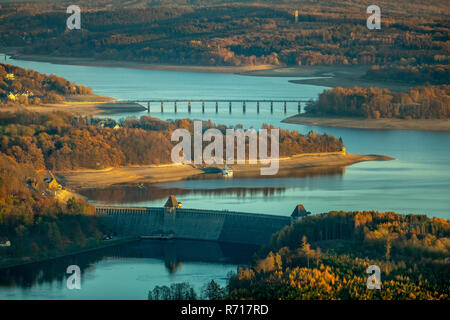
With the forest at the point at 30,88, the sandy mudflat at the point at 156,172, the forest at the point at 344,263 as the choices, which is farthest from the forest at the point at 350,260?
the forest at the point at 30,88

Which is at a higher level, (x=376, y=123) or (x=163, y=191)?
(x=163, y=191)

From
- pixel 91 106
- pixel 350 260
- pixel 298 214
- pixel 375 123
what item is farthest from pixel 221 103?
pixel 350 260

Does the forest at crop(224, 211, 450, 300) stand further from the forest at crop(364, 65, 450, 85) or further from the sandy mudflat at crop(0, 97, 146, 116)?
the forest at crop(364, 65, 450, 85)

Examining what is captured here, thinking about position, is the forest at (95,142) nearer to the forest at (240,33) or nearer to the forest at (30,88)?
the forest at (30,88)

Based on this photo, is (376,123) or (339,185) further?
(376,123)

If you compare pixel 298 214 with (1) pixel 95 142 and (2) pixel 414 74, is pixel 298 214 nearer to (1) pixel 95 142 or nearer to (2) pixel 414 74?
(1) pixel 95 142
